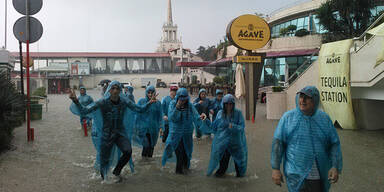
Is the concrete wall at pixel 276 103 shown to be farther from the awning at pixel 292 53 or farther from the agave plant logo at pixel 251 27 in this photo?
the awning at pixel 292 53

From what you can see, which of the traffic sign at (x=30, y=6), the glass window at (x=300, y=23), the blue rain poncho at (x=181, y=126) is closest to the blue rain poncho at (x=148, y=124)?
the blue rain poncho at (x=181, y=126)

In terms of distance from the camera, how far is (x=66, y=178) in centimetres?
538

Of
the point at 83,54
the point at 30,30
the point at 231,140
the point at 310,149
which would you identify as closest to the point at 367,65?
the point at 231,140

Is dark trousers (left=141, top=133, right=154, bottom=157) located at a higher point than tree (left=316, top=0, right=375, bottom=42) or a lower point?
lower

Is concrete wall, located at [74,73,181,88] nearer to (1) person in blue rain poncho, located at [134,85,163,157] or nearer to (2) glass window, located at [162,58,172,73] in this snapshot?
(2) glass window, located at [162,58,172,73]

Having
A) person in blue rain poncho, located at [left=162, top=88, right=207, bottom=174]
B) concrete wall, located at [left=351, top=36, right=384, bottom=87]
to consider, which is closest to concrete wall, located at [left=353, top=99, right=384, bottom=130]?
concrete wall, located at [left=351, top=36, right=384, bottom=87]

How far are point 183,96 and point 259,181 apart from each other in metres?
1.84

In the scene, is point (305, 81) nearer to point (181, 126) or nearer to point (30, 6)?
point (181, 126)

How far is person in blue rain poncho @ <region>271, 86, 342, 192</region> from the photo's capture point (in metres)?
2.97

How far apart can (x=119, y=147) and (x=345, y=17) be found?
22639 millimetres

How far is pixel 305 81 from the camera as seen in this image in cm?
1212

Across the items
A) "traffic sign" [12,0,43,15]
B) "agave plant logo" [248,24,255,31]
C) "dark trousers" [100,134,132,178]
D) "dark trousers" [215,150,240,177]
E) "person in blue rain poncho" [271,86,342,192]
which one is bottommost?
"dark trousers" [215,150,240,177]

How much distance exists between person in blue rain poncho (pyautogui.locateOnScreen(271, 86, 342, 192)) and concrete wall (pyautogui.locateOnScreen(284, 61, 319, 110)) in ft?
29.8

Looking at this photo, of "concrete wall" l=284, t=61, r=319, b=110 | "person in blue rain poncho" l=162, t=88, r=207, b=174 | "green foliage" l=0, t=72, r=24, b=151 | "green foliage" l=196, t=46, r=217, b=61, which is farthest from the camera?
"green foliage" l=196, t=46, r=217, b=61
